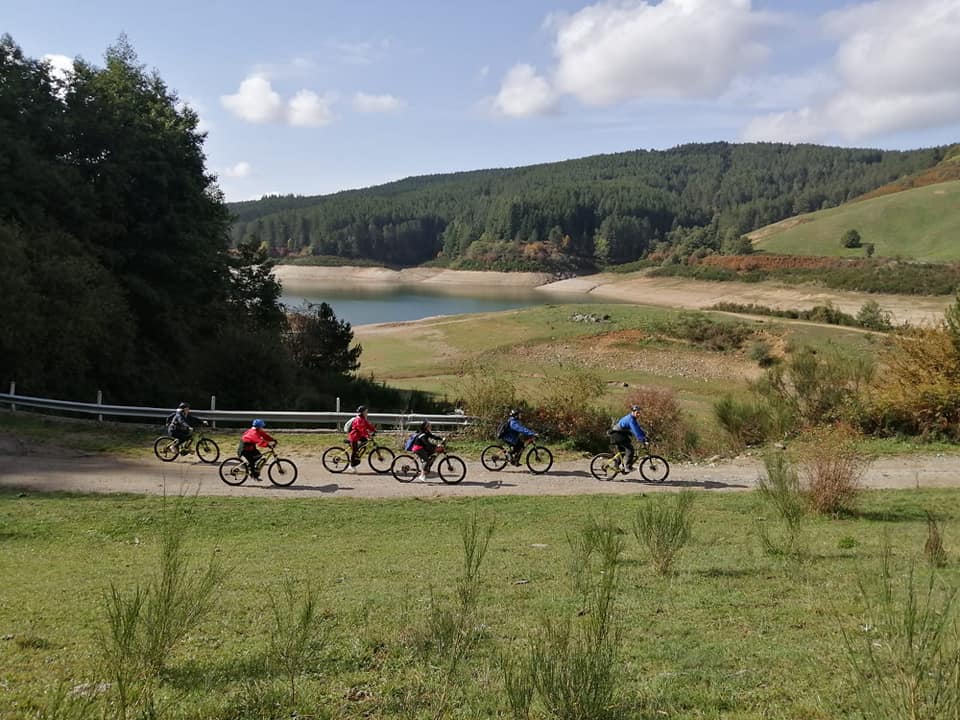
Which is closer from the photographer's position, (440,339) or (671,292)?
(440,339)

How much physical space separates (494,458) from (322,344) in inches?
877

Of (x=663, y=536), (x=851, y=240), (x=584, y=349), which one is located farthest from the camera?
(x=851, y=240)

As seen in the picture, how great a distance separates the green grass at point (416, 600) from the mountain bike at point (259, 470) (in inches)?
74.6

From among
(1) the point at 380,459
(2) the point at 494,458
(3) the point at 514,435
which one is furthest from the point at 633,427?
(1) the point at 380,459

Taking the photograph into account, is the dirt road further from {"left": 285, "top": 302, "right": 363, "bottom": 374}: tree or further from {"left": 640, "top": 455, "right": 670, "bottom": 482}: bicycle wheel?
{"left": 285, "top": 302, "right": 363, "bottom": 374}: tree

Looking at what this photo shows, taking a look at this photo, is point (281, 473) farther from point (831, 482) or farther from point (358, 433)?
point (831, 482)

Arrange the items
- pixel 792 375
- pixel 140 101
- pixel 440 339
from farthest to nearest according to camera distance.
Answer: pixel 440 339
pixel 140 101
pixel 792 375

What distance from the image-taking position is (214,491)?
16.4m

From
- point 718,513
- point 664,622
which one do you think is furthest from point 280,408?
point 664,622

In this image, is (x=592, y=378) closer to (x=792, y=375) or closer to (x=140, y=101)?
(x=792, y=375)

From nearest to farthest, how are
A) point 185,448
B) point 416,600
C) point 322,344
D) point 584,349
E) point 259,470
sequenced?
point 416,600
point 259,470
point 185,448
point 322,344
point 584,349

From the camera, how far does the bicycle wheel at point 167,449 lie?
1903 cm

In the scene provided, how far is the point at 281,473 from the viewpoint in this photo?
692 inches

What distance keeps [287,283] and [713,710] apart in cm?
17273
